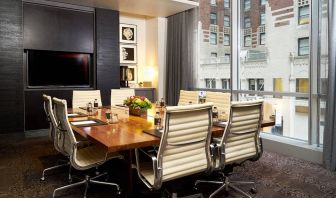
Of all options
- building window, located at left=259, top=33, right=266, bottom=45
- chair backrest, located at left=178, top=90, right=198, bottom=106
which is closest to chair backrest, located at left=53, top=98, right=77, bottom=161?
chair backrest, located at left=178, top=90, right=198, bottom=106

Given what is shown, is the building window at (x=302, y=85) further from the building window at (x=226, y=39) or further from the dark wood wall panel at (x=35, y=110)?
the dark wood wall panel at (x=35, y=110)

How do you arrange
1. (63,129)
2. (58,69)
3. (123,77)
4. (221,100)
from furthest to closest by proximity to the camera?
(123,77)
(58,69)
(221,100)
(63,129)

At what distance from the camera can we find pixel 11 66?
5.17 meters

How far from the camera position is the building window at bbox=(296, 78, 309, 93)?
4.30 meters

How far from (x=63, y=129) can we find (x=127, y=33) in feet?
15.2

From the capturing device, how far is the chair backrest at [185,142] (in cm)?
204

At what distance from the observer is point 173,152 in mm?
2127

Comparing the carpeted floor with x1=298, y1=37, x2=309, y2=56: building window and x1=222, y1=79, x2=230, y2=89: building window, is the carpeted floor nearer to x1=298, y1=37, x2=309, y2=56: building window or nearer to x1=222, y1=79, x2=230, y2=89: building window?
x1=298, y1=37, x2=309, y2=56: building window

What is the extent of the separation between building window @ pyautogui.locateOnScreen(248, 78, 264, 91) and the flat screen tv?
139 inches

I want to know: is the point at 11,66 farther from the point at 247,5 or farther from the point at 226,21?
the point at 247,5

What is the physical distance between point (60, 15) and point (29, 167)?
10.9ft

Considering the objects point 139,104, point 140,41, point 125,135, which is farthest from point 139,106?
point 140,41

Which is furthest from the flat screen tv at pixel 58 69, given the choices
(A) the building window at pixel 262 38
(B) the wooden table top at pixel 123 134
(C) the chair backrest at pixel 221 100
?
(A) the building window at pixel 262 38

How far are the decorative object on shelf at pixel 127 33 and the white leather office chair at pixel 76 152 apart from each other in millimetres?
4322
